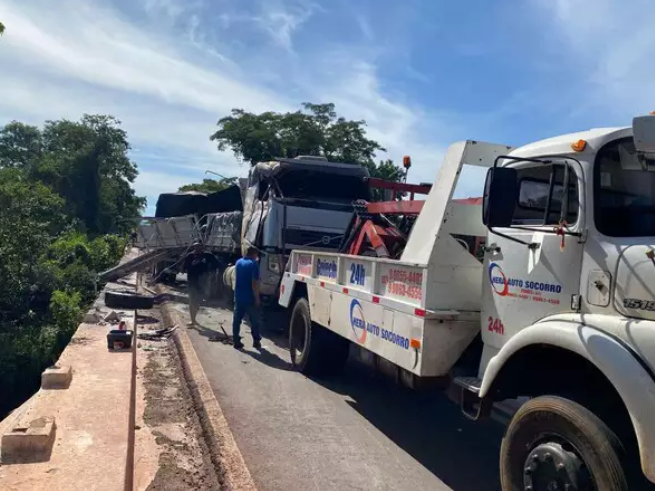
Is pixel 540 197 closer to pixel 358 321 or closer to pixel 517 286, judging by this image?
pixel 517 286

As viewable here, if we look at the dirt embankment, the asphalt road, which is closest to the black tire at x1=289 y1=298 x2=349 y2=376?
the asphalt road

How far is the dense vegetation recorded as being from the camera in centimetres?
1285

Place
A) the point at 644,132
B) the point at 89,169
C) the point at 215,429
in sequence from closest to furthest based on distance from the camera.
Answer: the point at 644,132, the point at 215,429, the point at 89,169

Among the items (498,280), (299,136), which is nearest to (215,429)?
(498,280)

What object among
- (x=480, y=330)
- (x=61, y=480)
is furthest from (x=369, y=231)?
(x=61, y=480)

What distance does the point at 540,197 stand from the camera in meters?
3.92

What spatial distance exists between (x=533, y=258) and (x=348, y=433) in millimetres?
2693

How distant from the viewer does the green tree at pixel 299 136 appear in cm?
2934

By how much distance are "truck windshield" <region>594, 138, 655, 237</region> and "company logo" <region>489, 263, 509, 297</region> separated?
0.86 metres

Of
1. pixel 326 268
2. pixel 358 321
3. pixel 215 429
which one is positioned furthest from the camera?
pixel 326 268

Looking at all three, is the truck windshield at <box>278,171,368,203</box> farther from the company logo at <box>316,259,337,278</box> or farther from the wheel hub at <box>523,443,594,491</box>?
the wheel hub at <box>523,443,594,491</box>

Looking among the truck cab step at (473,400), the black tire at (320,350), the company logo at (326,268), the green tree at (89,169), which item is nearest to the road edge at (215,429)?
the black tire at (320,350)

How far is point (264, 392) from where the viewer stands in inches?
269

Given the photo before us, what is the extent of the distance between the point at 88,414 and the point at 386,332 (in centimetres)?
270
